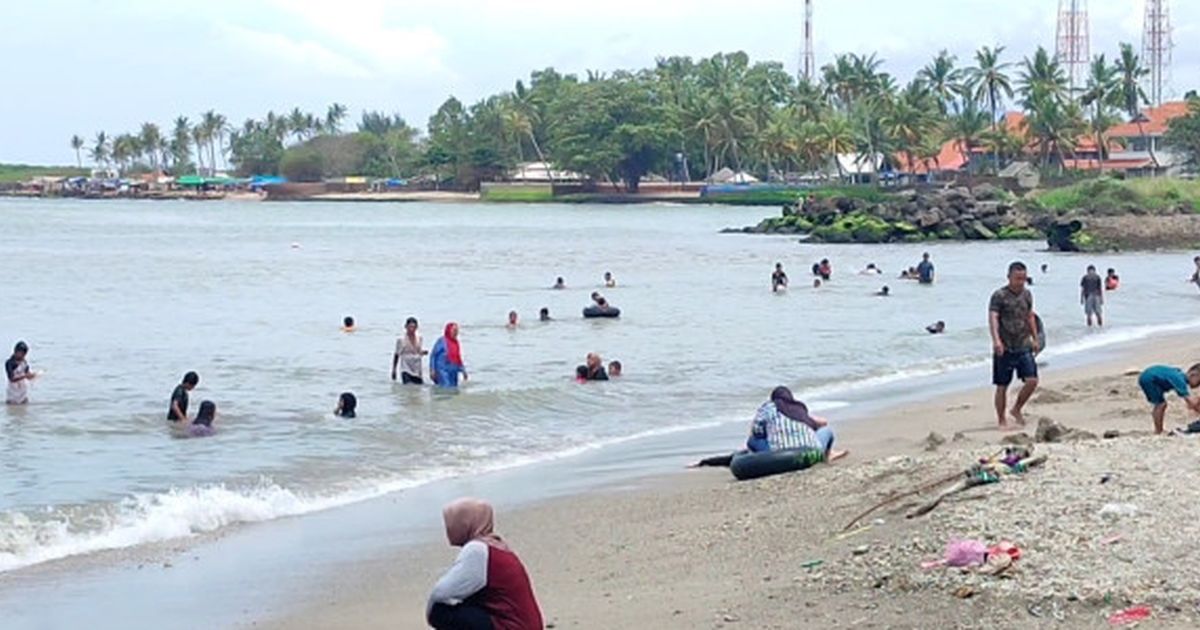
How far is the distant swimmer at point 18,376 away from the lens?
71.4ft

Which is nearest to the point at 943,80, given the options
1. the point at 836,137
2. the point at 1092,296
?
the point at 836,137

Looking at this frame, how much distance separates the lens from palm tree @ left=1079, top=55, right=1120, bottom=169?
116m

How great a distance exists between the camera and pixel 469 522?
680cm

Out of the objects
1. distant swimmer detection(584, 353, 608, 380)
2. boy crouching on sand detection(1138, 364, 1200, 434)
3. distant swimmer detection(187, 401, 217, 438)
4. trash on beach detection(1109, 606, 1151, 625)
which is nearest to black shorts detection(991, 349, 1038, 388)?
boy crouching on sand detection(1138, 364, 1200, 434)

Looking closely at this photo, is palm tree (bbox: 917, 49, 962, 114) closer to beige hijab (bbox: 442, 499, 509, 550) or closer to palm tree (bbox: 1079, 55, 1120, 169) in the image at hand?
palm tree (bbox: 1079, 55, 1120, 169)

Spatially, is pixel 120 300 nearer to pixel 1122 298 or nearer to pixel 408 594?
pixel 1122 298

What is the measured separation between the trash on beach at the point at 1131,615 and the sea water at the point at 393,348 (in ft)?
25.7

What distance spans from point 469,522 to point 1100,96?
383ft

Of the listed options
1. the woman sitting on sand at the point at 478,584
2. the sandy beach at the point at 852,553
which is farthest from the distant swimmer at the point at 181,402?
the woman sitting on sand at the point at 478,584

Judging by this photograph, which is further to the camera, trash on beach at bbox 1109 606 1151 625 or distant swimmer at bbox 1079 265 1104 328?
distant swimmer at bbox 1079 265 1104 328

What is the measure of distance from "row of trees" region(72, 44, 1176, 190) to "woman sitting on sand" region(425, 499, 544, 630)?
11268cm

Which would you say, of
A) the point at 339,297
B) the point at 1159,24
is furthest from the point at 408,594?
the point at 1159,24

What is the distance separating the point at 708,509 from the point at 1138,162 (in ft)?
392

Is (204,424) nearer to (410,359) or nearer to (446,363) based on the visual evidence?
(446,363)
